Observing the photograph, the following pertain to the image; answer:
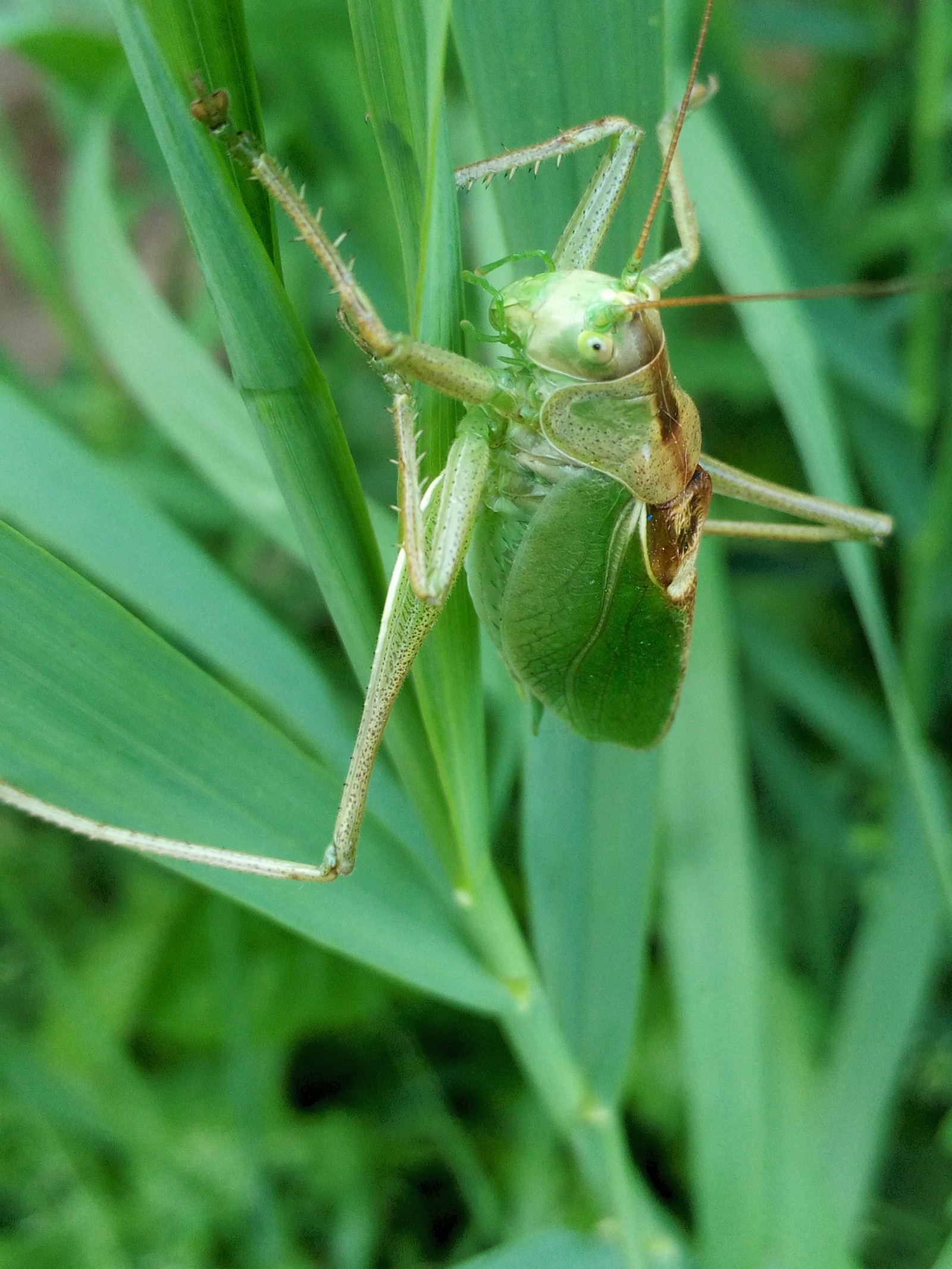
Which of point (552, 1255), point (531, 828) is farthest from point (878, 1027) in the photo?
point (531, 828)

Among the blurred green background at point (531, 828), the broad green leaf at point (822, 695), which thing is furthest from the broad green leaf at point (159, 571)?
the broad green leaf at point (822, 695)

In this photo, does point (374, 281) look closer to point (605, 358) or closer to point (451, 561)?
point (605, 358)

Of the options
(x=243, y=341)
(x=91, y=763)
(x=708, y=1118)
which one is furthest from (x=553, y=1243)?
(x=243, y=341)

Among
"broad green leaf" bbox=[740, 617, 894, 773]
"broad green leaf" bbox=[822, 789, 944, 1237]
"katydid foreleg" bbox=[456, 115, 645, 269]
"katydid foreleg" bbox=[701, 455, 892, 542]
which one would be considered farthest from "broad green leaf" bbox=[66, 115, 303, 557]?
"broad green leaf" bbox=[822, 789, 944, 1237]

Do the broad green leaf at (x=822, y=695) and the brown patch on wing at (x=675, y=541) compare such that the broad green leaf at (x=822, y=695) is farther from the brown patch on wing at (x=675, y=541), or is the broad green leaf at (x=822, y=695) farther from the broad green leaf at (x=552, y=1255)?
the broad green leaf at (x=552, y=1255)

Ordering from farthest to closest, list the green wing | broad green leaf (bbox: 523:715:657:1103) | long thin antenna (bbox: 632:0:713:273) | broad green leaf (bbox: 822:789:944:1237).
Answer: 1. broad green leaf (bbox: 822:789:944:1237)
2. broad green leaf (bbox: 523:715:657:1103)
3. the green wing
4. long thin antenna (bbox: 632:0:713:273)

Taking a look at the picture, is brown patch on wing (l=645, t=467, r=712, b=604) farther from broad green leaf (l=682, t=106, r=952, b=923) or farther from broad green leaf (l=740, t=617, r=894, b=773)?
broad green leaf (l=740, t=617, r=894, b=773)
